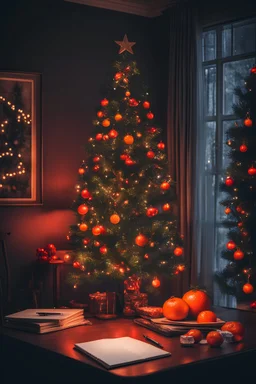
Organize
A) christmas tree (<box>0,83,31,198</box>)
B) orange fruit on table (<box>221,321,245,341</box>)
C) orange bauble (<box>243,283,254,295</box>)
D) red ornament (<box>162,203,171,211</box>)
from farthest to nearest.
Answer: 1. christmas tree (<box>0,83,31,198</box>)
2. red ornament (<box>162,203,171,211</box>)
3. orange bauble (<box>243,283,254,295</box>)
4. orange fruit on table (<box>221,321,245,341</box>)

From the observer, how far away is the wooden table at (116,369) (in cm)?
254

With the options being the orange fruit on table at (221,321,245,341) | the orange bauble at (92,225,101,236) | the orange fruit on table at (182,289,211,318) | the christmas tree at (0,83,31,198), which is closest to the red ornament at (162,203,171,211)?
the orange bauble at (92,225,101,236)

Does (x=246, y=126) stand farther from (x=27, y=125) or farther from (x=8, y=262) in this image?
(x=8, y=262)

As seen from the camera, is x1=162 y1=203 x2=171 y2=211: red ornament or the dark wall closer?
x1=162 y1=203 x2=171 y2=211: red ornament

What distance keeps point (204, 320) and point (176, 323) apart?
150 mm

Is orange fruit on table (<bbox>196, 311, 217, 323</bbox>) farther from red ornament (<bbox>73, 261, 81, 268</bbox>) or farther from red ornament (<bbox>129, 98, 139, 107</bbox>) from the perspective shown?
red ornament (<bbox>129, 98, 139, 107</bbox>)

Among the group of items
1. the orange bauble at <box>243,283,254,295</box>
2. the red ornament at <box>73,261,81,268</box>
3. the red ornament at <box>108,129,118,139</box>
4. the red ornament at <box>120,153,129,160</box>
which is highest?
the red ornament at <box>108,129,118,139</box>

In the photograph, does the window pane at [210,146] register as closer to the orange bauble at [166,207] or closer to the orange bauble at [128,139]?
A: the orange bauble at [166,207]

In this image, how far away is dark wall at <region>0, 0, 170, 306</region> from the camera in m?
5.02

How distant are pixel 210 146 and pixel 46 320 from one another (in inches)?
103

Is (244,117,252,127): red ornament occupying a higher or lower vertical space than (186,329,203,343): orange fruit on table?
higher

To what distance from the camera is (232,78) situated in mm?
5207

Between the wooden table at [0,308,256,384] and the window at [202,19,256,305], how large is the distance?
1922mm

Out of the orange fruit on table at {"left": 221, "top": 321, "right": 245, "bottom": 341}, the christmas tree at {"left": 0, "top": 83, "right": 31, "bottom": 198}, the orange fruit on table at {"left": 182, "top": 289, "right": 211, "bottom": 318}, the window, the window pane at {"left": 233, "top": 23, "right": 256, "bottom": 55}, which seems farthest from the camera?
the window
